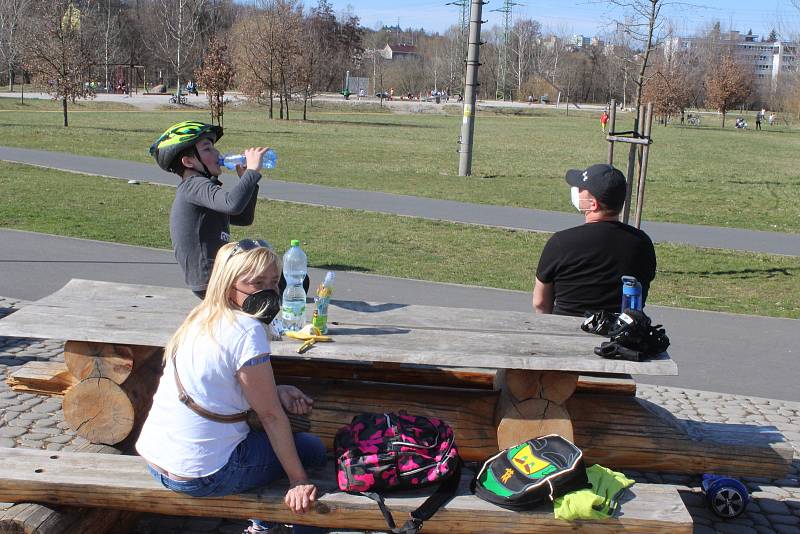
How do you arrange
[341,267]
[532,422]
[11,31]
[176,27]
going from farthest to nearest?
[176,27] < [11,31] < [341,267] < [532,422]

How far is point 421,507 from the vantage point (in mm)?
3686

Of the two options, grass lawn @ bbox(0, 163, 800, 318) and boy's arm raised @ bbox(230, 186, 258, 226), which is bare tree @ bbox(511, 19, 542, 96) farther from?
boy's arm raised @ bbox(230, 186, 258, 226)

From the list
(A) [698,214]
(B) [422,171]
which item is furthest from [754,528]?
(B) [422,171]

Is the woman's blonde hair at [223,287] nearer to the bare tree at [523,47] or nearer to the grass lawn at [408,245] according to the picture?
the grass lawn at [408,245]

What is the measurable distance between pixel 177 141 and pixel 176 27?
88095 millimetres

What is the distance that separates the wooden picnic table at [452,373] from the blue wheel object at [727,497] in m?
0.08

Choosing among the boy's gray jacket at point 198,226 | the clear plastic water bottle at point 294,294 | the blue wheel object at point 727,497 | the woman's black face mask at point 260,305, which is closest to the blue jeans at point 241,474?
the woman's black face mask at point 260,305

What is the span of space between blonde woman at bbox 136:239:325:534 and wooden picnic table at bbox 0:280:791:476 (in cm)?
62

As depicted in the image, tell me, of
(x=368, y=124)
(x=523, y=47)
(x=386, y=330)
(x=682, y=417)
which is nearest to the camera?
(x=386, y=330)

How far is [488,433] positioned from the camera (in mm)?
4766

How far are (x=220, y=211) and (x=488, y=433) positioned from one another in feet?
6.17

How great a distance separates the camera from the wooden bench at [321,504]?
3670mm

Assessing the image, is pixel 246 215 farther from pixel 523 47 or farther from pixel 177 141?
pixel 523 47

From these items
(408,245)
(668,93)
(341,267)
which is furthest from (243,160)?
(668,93)
